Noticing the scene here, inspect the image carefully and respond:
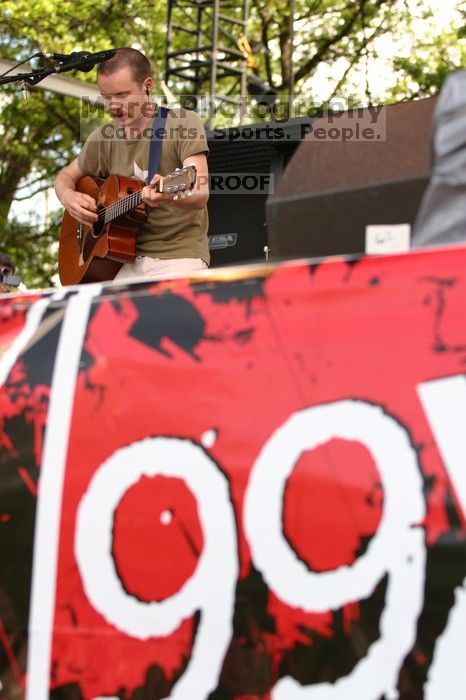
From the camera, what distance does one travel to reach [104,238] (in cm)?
454

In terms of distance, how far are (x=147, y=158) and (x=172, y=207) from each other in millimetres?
260

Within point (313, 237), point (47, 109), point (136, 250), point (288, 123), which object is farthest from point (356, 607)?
point (47, 109)

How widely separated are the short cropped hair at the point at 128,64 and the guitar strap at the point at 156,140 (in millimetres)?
156

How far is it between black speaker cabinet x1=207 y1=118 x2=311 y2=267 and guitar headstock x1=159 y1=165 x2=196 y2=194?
9.94 ft

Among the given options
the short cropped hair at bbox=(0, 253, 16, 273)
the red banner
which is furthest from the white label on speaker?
the short cropped hair at bbox=(0, 253, 16, 273)

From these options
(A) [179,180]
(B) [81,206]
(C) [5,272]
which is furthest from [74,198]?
(C) [5,272]

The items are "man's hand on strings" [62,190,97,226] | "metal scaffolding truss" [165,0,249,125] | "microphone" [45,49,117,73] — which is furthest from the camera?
"metal scaffolding truss" [165,0,249,125]

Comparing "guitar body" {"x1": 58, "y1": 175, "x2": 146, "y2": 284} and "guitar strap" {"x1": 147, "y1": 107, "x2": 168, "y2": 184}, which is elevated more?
"guitar strap" {"x1": 147, "y1": 107, "x2": 168, "y2": 184}

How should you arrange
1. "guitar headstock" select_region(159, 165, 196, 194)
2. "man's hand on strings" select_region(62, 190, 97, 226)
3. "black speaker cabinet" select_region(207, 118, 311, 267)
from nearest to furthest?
"guitar headstock" select_region(159, 165, 196, 194) → "man's hand on strings" select_region(62, 190, 97, 226) → "black speaker cabinet" select_region(207, 118, 311, 267)

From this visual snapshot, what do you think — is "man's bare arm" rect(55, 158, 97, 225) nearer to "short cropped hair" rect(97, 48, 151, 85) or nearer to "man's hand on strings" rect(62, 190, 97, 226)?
"man's hand on strings" rect(62, 190, 97, 226)

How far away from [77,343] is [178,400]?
10.2 inches

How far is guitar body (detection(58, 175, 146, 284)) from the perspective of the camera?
175 inches

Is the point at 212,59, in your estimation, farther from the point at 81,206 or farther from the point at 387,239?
the point at 387,239

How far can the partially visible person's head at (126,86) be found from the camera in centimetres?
440
